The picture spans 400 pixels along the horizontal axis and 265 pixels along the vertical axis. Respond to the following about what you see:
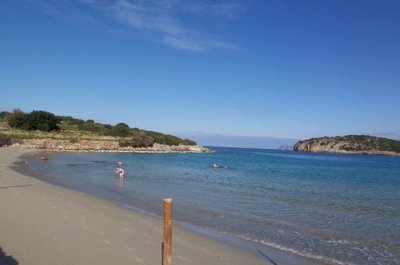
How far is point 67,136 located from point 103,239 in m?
75.1

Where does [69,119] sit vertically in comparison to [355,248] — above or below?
above

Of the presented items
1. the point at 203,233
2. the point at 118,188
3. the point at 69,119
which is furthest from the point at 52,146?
the point at 203,233

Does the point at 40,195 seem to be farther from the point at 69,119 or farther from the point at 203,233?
the point at 69,119

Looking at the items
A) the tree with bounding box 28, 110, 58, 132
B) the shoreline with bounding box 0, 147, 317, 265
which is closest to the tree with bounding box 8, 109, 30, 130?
the tree with bounding box 28, 110, 58, 132

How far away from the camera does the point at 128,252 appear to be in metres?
8.92

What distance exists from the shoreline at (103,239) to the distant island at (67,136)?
5653 cm

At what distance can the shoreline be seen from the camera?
27.6 ft

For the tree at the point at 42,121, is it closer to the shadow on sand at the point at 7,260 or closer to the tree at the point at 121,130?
the tree at the point at 121,130

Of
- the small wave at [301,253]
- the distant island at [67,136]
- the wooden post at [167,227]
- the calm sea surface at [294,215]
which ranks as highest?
the distant island at [67,136]

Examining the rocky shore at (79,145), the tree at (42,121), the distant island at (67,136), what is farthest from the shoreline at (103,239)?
the tree at (42,121)

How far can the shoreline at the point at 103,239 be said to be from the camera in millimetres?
8406

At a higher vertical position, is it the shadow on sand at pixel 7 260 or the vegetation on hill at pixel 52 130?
the vegetation on hill at pixel 52 130

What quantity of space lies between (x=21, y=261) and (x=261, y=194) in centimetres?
1669

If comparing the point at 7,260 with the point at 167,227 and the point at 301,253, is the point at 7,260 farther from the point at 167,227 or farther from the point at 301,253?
the point at 301,253
